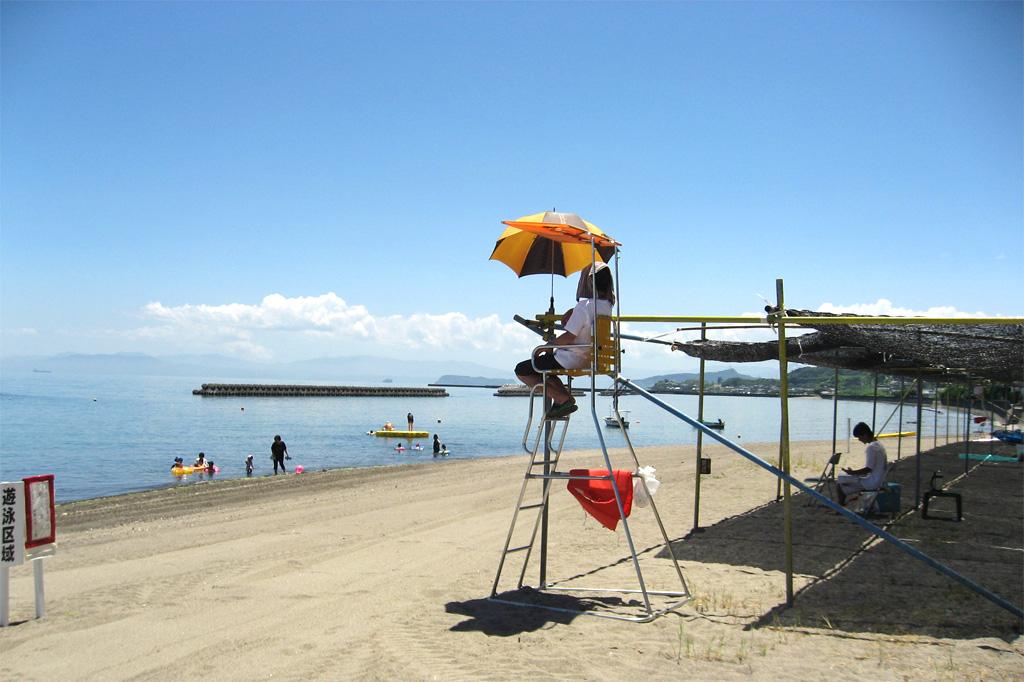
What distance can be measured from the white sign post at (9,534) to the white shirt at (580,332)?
4.73m

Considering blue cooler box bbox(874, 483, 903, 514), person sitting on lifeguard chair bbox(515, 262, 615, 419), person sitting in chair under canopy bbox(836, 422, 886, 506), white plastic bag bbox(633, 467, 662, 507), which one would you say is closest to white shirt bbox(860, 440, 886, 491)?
person sitting in chair under canopy bbox(836, 422, 886, 506)

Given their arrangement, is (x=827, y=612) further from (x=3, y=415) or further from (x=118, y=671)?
(x=3, y=415)

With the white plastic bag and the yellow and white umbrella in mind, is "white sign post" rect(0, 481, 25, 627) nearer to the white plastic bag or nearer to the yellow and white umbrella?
the yellow and white umbrella

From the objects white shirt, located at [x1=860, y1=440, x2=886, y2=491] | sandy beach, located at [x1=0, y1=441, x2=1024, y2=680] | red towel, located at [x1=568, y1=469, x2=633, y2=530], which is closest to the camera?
sandy beach, located at [x1=0, y1=441, x2=1024, y2=680]

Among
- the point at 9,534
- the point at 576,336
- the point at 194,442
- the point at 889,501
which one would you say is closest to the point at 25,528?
the point at 9,534

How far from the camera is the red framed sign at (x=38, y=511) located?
6355mm

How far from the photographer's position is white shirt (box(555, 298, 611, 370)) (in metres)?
5.86

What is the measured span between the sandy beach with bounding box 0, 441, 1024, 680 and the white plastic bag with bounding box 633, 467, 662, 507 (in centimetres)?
91

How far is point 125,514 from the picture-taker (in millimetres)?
15164

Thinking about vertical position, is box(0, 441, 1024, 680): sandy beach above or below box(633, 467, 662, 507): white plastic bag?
below

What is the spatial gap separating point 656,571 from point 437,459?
2591 cm

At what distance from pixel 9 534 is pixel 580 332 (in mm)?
5162

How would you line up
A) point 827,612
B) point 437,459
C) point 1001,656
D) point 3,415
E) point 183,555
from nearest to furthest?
1. point 1001,656
2. point 827,612
3. point 183,555
4. point 437,459
5. point 3,415

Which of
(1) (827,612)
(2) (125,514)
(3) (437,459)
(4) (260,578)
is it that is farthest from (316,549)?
(3) (437,459)
